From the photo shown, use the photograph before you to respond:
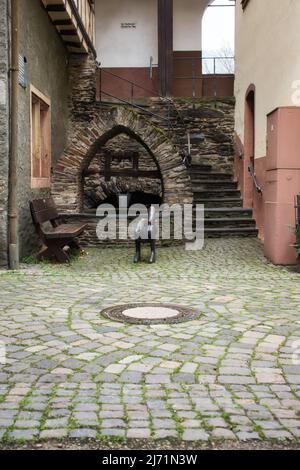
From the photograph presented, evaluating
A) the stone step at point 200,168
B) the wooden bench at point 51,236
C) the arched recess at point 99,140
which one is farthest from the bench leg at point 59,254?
the stone step at point 200,168

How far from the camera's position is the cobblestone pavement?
3293 mm

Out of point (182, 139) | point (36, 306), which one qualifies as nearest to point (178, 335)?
point (36, 306)

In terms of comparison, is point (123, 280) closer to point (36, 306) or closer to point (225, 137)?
point (36, 306)

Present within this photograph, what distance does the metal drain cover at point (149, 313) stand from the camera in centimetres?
557

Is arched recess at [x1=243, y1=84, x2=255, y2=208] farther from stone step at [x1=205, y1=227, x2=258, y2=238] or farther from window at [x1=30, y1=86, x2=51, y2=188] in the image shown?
window at [x1=30, y1=86, x2=51, y2=188]

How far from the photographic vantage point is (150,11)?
18.9 meters

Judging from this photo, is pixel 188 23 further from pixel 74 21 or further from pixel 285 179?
pixel 285 179

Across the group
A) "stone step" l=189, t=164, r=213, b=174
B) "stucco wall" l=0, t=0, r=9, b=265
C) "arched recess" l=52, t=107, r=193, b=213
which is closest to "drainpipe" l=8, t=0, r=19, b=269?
"stucco wall" l=0, t=0, r=9, b=265

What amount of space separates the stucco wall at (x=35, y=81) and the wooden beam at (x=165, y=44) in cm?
428

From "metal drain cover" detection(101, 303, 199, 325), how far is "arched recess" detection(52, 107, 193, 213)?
604cm

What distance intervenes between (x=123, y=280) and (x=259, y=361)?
3.80 m

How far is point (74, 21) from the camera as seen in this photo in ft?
40.9

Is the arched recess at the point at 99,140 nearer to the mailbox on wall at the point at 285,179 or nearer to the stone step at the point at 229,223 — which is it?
the stone step at the point at 229,223
